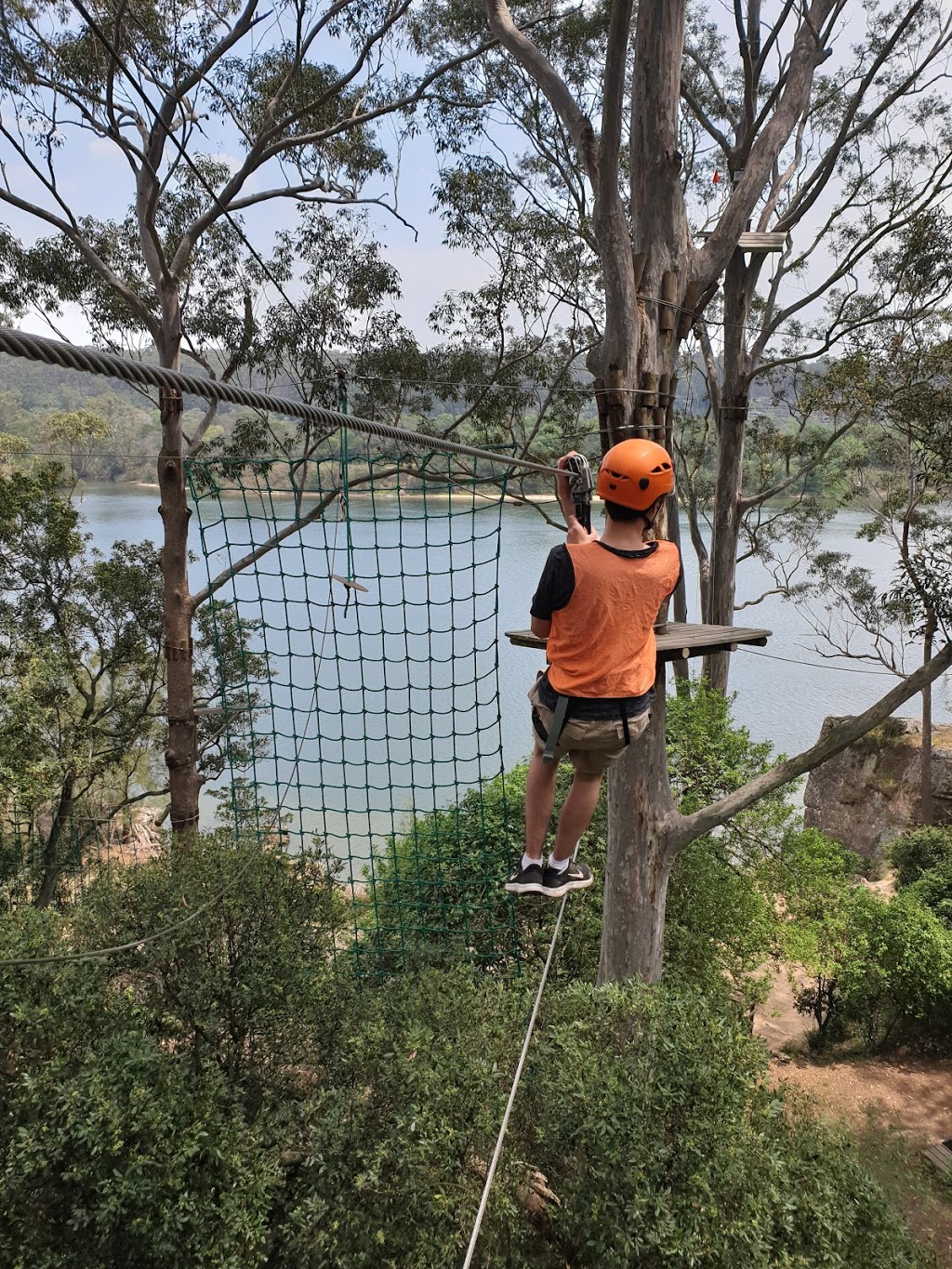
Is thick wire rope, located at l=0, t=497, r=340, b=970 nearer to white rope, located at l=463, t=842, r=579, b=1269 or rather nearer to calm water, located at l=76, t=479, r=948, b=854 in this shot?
white rope, located at l=463, t=842, r=579, b=1269

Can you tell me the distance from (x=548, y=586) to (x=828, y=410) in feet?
25.0

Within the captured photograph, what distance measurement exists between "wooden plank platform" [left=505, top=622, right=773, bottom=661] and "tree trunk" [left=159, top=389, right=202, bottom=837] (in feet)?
12.5

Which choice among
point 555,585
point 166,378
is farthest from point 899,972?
point 166,378

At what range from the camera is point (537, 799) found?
2.42 m

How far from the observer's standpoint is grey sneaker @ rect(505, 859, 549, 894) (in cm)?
254

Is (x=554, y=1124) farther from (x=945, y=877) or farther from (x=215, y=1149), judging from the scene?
(x=945, y=877)

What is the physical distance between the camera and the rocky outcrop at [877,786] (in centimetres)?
1167

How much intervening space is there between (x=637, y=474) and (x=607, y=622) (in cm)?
37

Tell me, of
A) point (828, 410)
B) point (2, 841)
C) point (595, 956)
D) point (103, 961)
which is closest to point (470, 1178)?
point (103, 961)

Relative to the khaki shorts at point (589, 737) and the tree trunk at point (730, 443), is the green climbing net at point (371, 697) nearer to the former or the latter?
the khaki shorts at point (589, 737)

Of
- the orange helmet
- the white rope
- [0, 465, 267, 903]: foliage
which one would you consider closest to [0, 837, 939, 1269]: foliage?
the white rope

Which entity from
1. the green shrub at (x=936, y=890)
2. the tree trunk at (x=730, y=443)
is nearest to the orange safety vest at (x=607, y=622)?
the tree trunk at (x=730, y=443)

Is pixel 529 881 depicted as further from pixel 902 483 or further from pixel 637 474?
pixel 902 483

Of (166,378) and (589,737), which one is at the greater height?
(166,378)
